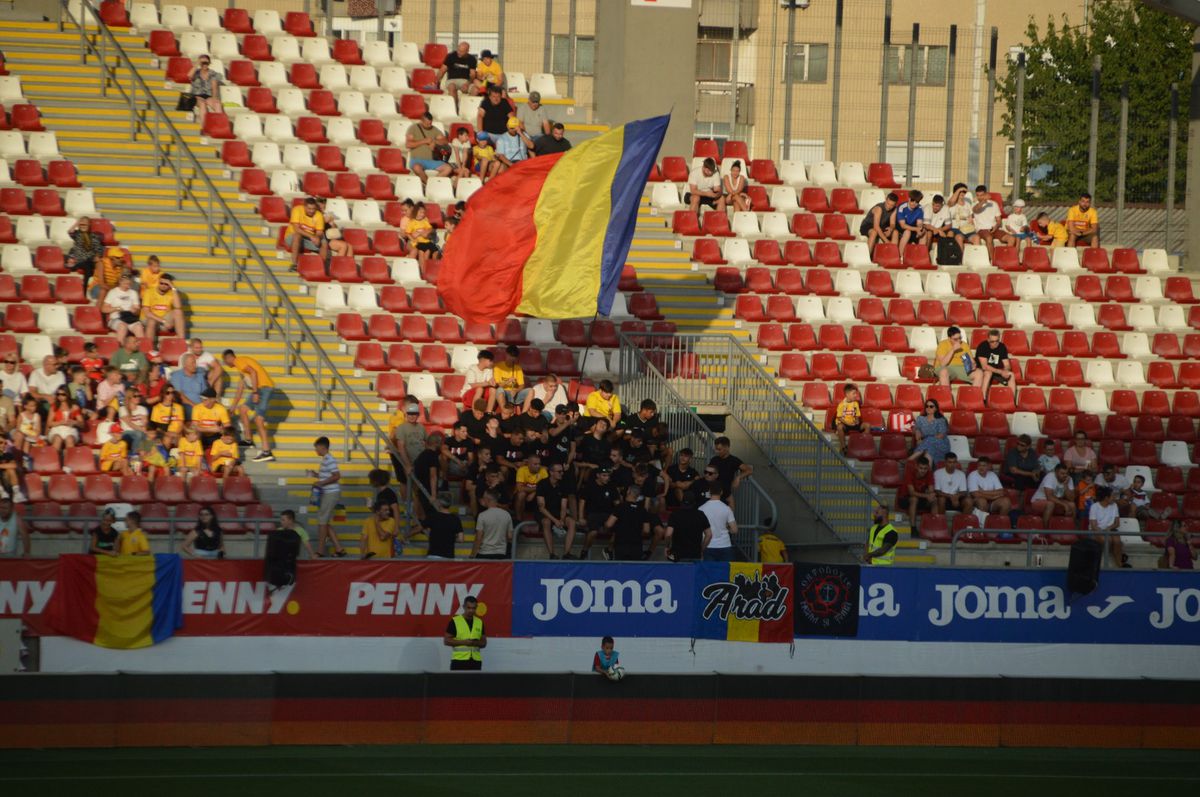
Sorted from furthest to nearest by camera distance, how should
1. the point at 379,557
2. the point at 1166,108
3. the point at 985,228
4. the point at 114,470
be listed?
the point at 1166,108
the point at 985,228
the point at 114,470
the point at 379,557

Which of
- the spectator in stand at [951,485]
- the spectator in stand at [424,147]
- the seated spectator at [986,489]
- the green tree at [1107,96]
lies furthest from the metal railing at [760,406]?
the green tree at [1107,96]

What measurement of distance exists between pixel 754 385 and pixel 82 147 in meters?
11.5

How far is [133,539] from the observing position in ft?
59.2

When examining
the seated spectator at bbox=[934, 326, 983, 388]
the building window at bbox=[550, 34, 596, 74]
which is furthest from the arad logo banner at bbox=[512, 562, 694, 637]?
the building window at bbox=[550, 34, 596, 74]

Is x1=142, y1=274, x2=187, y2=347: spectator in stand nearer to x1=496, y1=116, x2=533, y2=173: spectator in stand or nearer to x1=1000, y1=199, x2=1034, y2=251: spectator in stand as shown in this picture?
x1=496, y1=116, x2=533, y2=173: spectator in stand

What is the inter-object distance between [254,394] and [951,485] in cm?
938

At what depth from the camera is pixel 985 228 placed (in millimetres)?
29078

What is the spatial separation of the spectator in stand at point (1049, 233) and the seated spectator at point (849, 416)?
766 cm

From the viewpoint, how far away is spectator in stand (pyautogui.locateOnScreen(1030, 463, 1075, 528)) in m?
22.4

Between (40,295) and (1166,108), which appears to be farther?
(1166,108)

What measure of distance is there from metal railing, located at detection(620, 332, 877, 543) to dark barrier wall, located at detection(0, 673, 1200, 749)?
402 cm

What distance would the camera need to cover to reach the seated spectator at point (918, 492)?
73.2ft

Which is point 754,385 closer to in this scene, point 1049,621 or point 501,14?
point 1049,621

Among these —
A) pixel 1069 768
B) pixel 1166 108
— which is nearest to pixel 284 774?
pixel 1069 768
